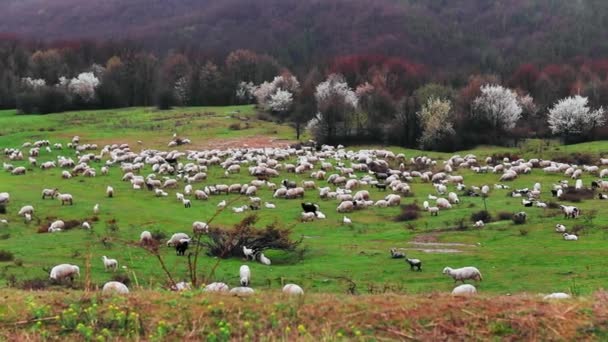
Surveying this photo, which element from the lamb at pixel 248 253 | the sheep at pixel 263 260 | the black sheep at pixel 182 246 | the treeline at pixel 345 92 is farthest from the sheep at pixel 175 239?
the treeline at pixel 345 92

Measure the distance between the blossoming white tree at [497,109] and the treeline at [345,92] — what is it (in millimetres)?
114

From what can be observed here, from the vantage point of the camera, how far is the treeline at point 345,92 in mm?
75562

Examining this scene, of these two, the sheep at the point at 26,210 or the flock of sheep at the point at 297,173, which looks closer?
the sheep at the point at 26,210

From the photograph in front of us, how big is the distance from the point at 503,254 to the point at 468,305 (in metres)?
13.4

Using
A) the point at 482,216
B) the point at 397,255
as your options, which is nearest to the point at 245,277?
the point at 397,255

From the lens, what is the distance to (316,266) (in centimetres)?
2217

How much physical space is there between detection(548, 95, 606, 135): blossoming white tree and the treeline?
4.4 inches

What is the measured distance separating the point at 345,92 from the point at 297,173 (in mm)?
49960

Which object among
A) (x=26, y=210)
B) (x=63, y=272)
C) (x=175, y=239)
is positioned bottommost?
(x=26, y=210)

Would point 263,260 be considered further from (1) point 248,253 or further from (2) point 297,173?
(2) point 297,173

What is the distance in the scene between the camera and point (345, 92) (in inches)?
3839

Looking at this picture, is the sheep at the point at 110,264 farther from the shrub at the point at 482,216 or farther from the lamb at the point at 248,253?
the shrub at the point at 482,216

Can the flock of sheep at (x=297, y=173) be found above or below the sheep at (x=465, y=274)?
below

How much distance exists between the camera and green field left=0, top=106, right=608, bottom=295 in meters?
19.4
